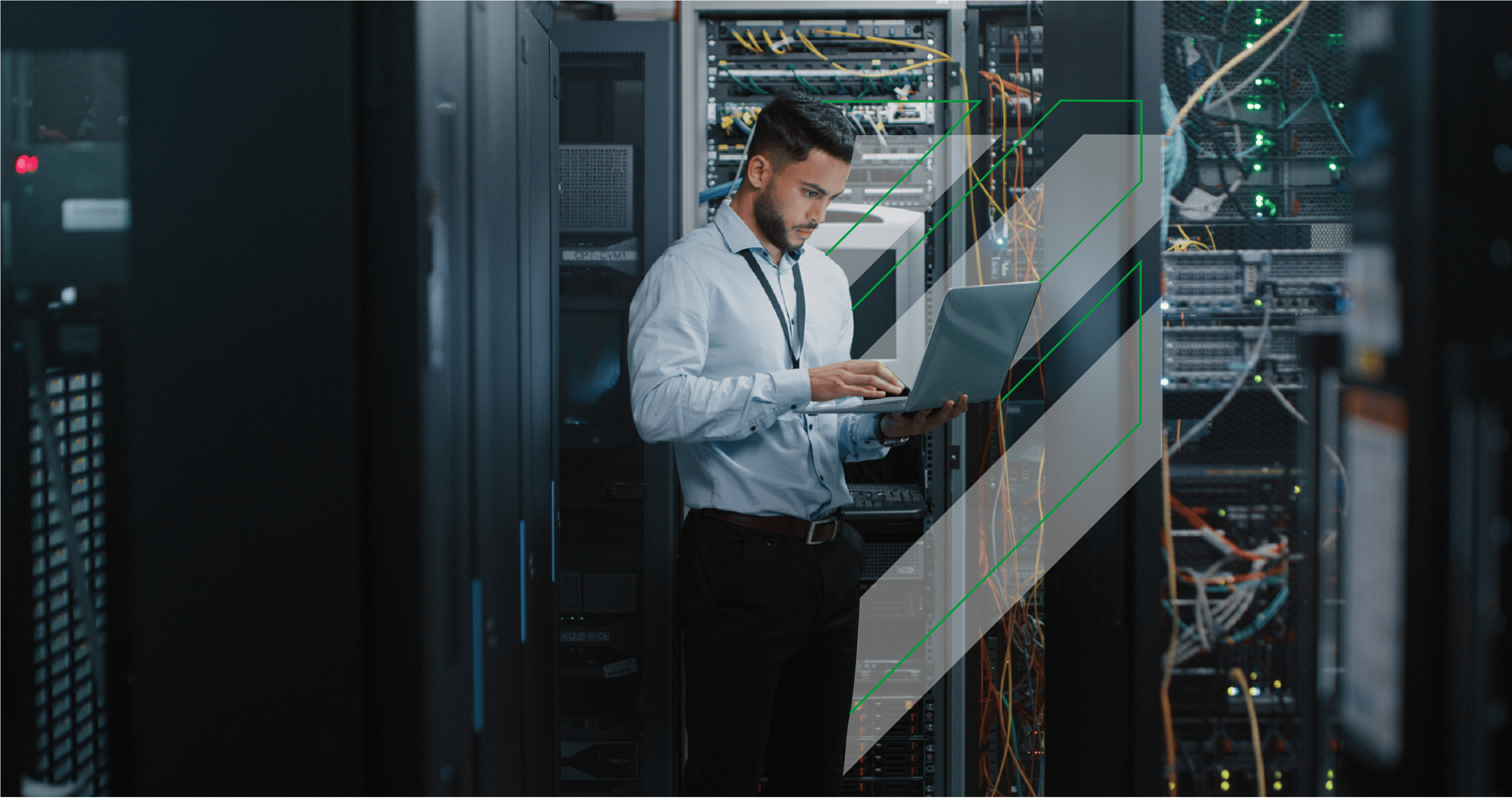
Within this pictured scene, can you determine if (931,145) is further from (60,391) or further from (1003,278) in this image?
(60,391)

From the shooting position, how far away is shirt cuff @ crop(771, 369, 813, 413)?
147cm

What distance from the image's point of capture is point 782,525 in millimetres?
1556

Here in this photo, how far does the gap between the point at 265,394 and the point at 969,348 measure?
975mm

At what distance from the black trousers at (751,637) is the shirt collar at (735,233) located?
55 centimetres

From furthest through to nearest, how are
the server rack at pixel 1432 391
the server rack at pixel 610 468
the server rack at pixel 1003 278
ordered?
the server rack at pixel 610 468
the server rack at pixel 1003 278
the server rack at pixel 1432 391

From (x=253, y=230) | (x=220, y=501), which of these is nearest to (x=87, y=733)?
(x=220, y=501)

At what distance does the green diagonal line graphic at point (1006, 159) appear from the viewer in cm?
94

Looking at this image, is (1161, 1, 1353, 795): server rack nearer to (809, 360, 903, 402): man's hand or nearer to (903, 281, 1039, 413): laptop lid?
(903, 281, 1039, 413): laptop lid

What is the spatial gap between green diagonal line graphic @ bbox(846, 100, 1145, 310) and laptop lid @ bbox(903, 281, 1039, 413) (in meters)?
0.08

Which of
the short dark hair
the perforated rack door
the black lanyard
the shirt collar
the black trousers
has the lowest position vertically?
the black trousers

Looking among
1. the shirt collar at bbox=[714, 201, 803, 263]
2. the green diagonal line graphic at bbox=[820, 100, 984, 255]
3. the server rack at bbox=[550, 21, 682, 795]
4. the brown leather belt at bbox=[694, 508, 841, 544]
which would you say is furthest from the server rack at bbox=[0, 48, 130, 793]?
the green diagonal line graphic at bbox=[820, 100, 984, 255]

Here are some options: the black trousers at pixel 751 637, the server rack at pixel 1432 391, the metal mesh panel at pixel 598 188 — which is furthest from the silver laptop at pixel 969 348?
the metal mesh panel at pixel 598 188

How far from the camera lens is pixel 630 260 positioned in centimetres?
208

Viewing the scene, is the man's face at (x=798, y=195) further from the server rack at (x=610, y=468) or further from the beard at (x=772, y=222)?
the server rack at (x=610, y=468)
